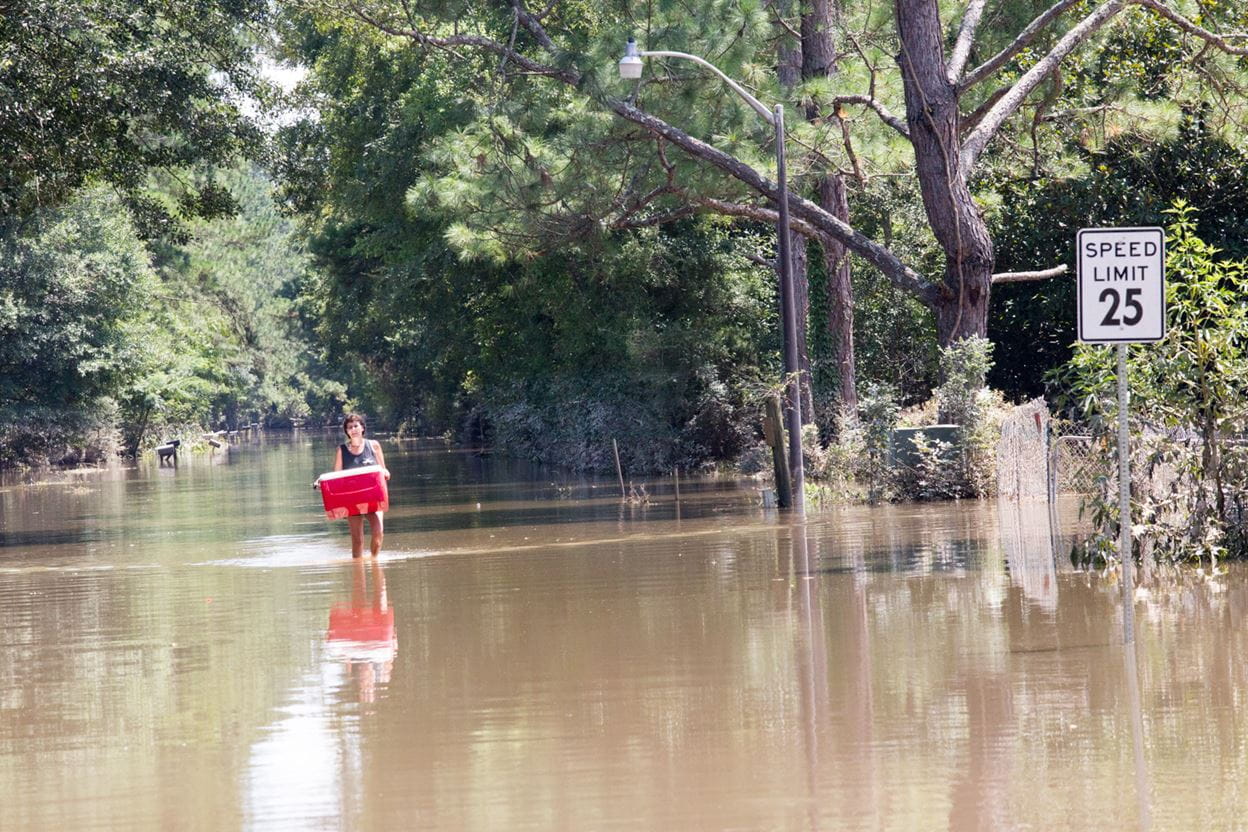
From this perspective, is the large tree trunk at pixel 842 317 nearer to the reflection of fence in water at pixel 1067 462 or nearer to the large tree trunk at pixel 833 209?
the large tree trunk at pixel 833 209

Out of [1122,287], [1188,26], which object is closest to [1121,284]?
[1122,287]

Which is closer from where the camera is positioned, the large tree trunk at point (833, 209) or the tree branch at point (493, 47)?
the tree branch at point (493, 47)

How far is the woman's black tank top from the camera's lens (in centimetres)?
1798

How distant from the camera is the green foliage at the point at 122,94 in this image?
2327 centimetres

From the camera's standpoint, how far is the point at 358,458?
18.0 meters

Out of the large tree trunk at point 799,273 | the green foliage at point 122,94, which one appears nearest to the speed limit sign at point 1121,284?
the green foliage at point 122,94

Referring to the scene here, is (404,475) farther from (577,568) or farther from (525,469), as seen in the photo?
(577,568)

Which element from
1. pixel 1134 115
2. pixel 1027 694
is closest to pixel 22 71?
pixel 1134 115

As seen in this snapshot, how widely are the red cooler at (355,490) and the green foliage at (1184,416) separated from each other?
26.1ft

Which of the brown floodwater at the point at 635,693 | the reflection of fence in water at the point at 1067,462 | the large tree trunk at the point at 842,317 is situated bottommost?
the brown floodwater at the point at 635,693

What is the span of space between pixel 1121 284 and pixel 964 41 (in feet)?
51.5

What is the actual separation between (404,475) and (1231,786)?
131ft

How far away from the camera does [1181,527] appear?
13453 mm

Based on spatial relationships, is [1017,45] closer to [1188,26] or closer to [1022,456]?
[1188,26]
